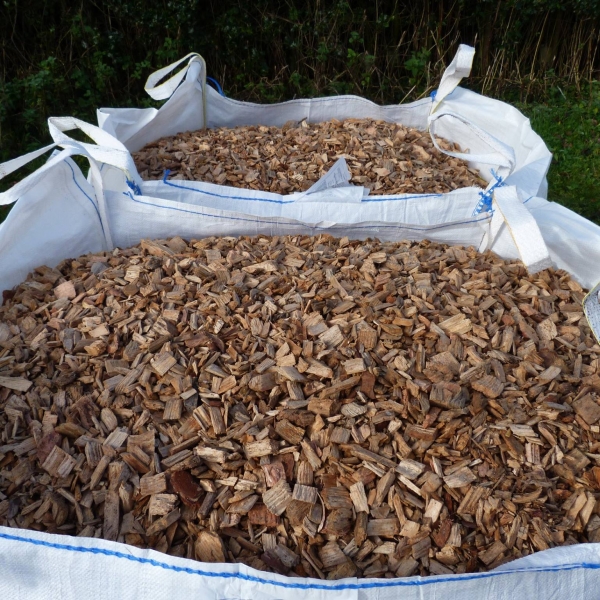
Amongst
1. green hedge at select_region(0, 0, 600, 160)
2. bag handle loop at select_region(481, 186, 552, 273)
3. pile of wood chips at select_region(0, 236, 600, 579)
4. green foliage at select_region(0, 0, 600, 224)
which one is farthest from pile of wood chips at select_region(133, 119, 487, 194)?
green hedge at select_region(0, 0, 600, 160)

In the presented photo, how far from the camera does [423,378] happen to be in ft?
4.25

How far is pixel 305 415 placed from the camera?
1.22 m

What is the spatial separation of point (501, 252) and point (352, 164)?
0.81 metres

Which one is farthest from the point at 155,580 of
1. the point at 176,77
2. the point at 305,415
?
the point at 176,77

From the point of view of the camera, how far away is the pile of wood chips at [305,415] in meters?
1.08

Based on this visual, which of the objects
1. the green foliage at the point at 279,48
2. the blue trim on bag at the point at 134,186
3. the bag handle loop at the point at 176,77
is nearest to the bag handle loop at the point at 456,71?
the bag handle loop at the point at 176,77

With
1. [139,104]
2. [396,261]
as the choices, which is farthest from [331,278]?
[139,104]

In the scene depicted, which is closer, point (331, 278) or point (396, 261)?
point (331, 278)

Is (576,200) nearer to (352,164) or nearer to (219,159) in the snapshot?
(352,164)

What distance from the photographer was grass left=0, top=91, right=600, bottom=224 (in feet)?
11.0

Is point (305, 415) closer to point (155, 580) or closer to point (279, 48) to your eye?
point (155, 580)

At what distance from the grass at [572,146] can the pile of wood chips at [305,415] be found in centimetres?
195

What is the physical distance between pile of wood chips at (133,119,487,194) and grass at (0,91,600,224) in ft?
3.63

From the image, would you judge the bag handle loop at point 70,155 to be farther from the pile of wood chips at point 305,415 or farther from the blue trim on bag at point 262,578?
the blue trim on bag at point 262,578
